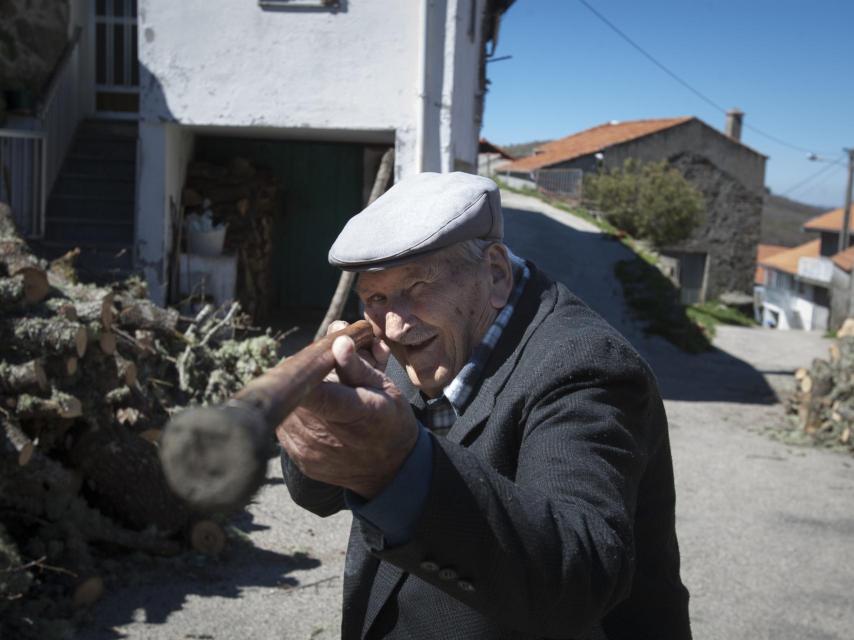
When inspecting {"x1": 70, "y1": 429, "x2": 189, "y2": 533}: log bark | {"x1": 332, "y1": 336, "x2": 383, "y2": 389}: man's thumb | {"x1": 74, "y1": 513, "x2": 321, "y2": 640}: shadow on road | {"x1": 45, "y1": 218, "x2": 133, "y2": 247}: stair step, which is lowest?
{"x1": 74, "y1": 513, "x2": 321, "y2": 640}: shadow on road

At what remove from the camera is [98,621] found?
4.49m

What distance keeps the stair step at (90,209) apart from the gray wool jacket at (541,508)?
29.5ft

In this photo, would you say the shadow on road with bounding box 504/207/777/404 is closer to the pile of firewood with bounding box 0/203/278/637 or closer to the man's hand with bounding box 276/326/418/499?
the pile of firewood with bounding box 0/203/278/637

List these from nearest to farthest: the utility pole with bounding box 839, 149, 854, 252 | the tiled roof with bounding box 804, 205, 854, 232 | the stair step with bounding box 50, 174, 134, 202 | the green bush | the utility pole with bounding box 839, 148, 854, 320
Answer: the stair step with bounding box 50, 174, 134, 202 → the green bush → the utility pole with bounding box 839, 148, 854, 320 → the utility pole with bounding box 839, 149, 854, 252 → the tiled roof with bounding box 804, 205, 854, 232

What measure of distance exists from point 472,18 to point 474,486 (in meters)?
11.3

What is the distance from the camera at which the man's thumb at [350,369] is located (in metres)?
1.14

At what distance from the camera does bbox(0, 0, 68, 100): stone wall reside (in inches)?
407

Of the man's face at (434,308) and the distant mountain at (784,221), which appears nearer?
the man's face at (434,308)

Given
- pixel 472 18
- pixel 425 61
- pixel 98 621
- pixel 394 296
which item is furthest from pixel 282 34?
pixel 394 296

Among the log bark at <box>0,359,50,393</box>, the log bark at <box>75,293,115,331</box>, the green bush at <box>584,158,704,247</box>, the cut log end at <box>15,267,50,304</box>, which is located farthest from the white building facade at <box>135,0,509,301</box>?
the green bush at <box>584,158,704,247</box>

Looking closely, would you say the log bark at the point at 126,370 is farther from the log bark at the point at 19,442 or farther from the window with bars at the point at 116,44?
the window with bars at the point at 116,44

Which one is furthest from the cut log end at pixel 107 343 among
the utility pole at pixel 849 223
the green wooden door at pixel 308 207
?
the utility pole at pixel 849 223

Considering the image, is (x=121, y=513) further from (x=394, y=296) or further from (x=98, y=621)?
(x=394, y=296)

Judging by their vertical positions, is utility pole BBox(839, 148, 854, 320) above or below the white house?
above
